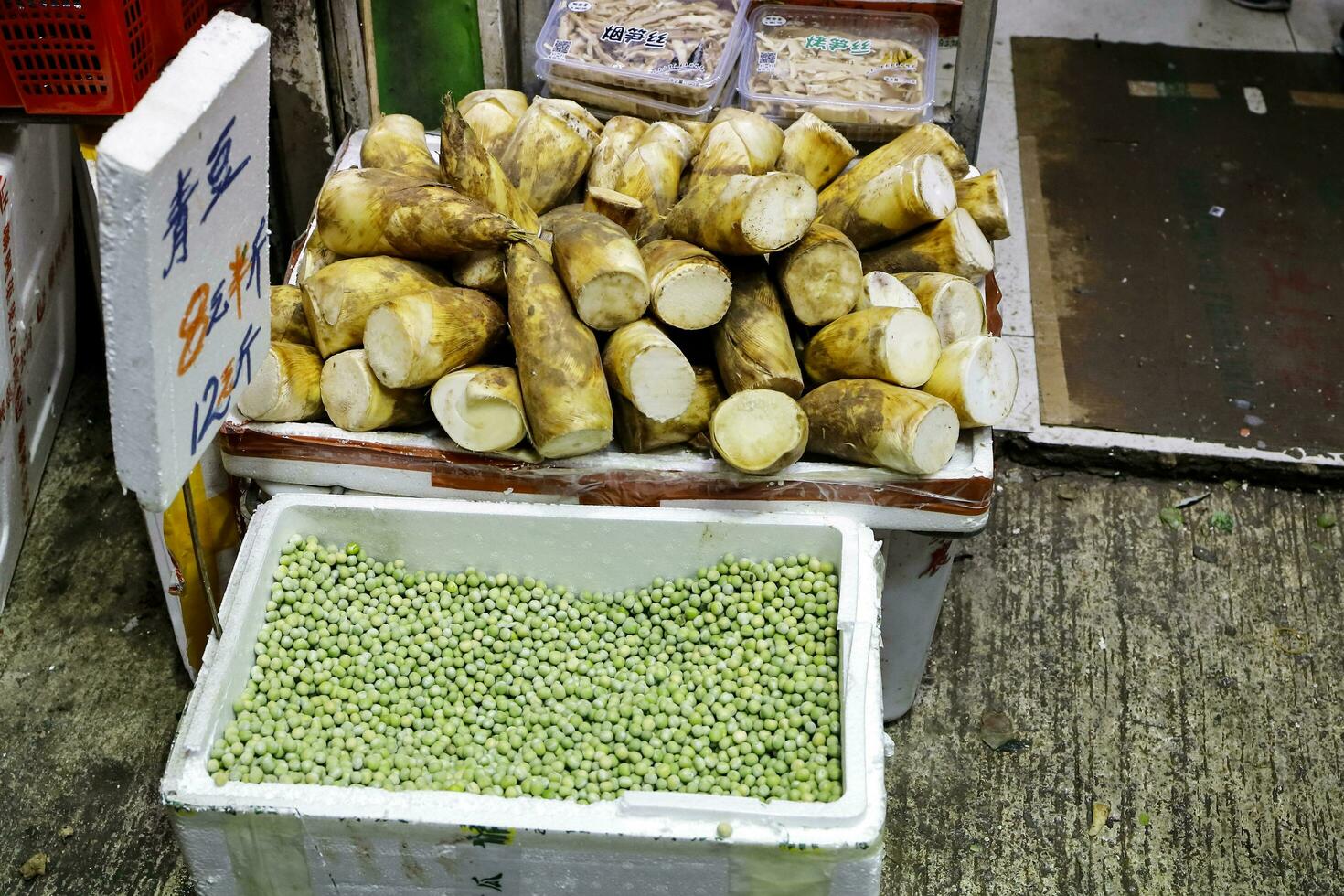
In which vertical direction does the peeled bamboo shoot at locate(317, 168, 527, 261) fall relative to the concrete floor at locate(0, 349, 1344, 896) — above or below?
above

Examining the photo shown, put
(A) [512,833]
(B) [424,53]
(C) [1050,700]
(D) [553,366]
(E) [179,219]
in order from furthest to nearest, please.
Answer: (B) [424,53]
(C) [1050,700]
(D) [553,366]
(A) [512,833]
(E) [179,219]

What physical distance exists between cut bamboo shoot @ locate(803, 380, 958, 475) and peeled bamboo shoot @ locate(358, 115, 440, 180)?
93 cm

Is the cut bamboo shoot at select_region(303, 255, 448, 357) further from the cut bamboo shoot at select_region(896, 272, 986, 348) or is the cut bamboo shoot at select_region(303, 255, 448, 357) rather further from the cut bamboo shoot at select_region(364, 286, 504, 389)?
the cut bamboo shoot at select_region(896, 272, 986, 348)

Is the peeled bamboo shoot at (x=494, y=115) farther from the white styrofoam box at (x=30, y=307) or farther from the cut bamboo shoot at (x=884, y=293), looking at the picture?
the white styrofoam box at (x=30, y=307)

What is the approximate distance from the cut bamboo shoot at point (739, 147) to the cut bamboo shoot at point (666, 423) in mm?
485

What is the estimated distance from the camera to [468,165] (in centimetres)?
236

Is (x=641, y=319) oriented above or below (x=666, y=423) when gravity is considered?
above

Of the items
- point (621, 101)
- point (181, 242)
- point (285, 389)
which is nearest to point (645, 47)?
point (621, 101)

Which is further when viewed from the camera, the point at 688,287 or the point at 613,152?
the point at 613,152

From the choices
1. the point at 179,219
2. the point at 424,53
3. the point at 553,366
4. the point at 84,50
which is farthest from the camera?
the point at 424,53

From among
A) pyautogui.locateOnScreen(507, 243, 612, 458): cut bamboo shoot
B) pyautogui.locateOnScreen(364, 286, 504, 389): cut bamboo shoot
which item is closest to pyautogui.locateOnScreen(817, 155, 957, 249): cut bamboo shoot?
pyautogui.locateOnScreen(507, 243, 612, 458): cut bamboo shoot

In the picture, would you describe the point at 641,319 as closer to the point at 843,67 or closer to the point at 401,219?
the point at 401,219

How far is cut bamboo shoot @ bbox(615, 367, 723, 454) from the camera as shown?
89.0 inches

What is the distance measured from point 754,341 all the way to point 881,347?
228 millimetres
